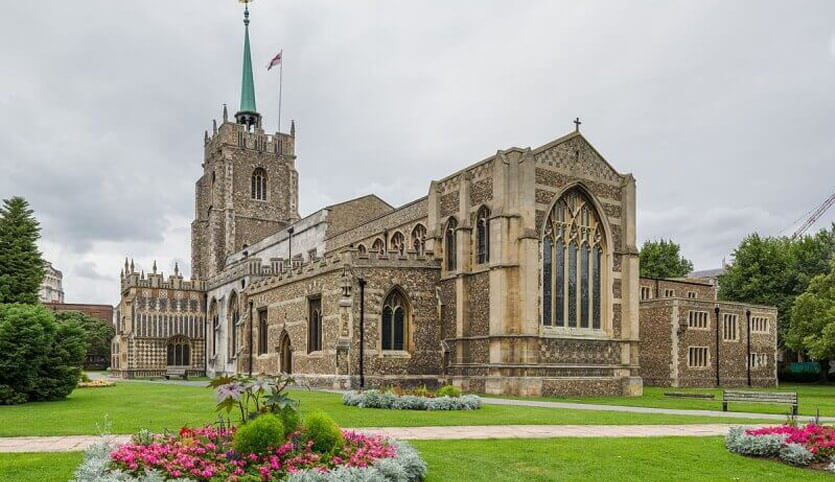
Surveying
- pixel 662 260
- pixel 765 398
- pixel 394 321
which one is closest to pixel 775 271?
pixel 662 260

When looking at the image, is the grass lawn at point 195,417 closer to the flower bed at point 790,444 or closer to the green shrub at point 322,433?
the flower bed at point 790,444

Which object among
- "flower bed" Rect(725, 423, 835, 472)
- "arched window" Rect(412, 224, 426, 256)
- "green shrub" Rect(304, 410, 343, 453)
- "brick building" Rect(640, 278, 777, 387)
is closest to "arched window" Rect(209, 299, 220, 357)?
"arched window" Rect(412, 224, 426, 256)

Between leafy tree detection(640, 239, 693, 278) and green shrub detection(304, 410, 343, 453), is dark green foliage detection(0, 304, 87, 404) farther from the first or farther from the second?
leafy tree detection(640, 239, 693, 278)

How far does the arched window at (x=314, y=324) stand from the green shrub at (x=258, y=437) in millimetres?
29620

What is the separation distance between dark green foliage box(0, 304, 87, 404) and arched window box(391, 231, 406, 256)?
2022 cm

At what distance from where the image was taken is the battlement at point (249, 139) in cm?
8212

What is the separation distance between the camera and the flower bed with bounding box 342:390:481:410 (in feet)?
79.7

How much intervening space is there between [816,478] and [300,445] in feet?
29.4

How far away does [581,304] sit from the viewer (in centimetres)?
3822

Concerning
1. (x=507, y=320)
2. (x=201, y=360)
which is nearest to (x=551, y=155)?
(x=507, y=320)

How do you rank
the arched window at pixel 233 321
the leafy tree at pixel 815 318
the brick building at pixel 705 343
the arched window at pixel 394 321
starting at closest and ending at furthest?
the arched window at pixel 394 321 < the leafy tree at pixel 815 318 < the brick building at pixel 705 343 < the arched window at pixel 233 321

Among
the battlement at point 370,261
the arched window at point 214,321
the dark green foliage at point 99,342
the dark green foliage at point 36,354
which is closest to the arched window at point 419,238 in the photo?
the battlement at point 370,261

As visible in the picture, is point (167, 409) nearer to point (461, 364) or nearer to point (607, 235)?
point (461, 364)

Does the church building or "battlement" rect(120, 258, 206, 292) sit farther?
"battlement" rect(120, 258, 206, 292)
